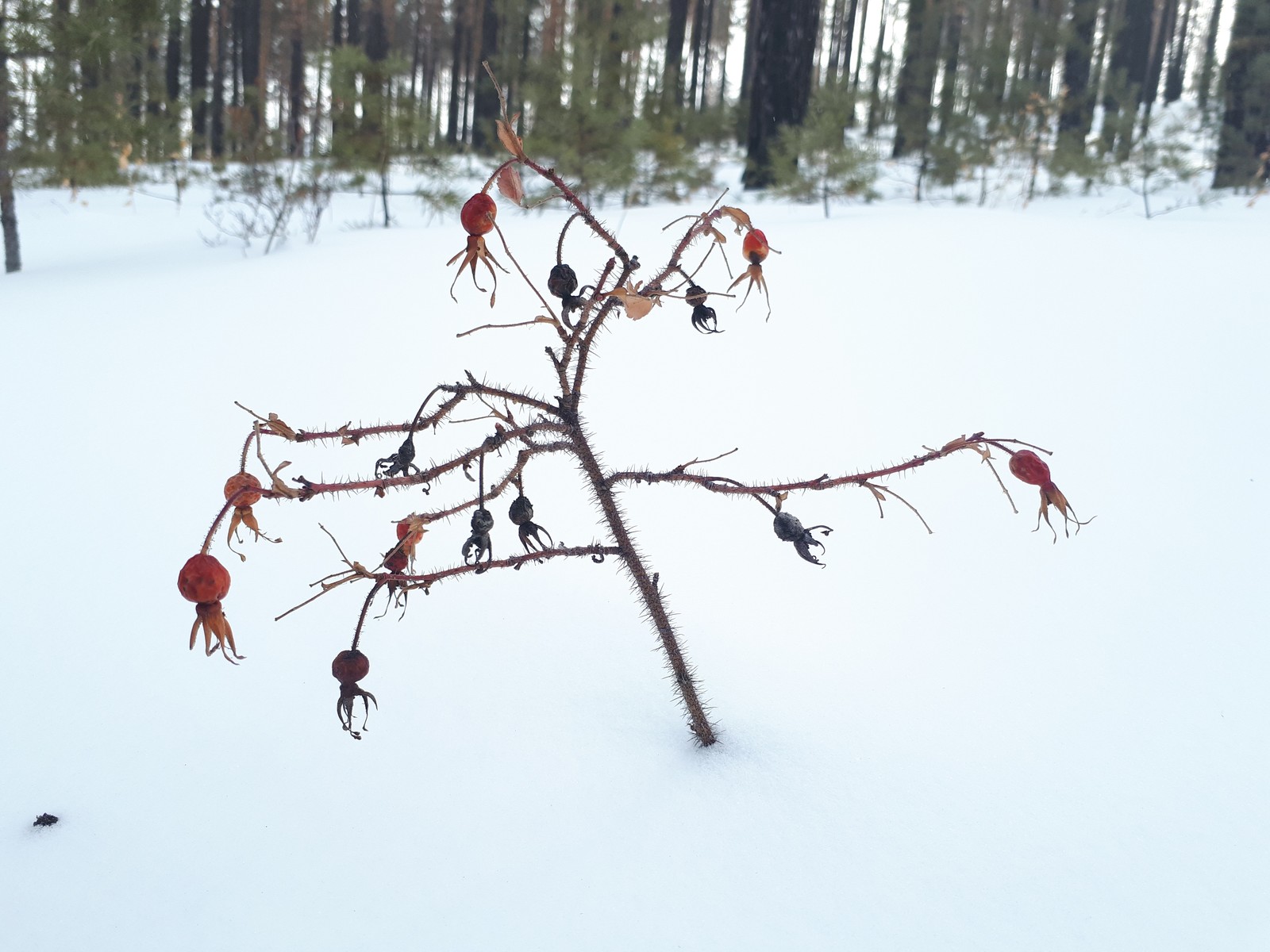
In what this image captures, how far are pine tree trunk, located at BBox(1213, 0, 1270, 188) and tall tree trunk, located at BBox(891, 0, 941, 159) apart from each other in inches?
105

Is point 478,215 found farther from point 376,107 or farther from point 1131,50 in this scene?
point 1131,50

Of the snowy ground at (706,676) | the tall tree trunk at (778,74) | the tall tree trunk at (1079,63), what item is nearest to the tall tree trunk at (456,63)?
the tall tree trunk at (1079,63)

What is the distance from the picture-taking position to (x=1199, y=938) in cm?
78

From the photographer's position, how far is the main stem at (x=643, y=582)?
897 millimetres

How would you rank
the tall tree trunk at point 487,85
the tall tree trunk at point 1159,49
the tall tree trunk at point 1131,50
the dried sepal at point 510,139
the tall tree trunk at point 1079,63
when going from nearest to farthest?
the dried sepal at point 510,139 < the tall tree trunk at point 1079,63 < the tall tree trunk at point 1131,50 < the tall tree trunk at point 487,85 < the tall tree trunk at point 1159,49

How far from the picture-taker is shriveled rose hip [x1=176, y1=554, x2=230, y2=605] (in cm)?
67

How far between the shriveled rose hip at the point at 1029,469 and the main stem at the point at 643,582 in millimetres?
387

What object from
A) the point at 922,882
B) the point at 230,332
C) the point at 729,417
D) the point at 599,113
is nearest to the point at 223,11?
the point at 599,113

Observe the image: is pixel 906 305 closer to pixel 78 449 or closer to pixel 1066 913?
pixel 1066 913

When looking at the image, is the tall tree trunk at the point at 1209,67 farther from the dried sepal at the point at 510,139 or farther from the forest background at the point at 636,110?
the dried sepal at the point at 510,139

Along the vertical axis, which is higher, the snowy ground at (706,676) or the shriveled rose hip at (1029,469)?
the shriveled rose hip at (1029,469)

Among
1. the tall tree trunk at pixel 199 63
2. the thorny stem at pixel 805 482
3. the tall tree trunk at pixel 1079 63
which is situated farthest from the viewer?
the tall tree trunk at pixel 199 63

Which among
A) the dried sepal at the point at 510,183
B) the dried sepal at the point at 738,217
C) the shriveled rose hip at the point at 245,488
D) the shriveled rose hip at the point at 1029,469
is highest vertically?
the dried sepal at the point at 510,183

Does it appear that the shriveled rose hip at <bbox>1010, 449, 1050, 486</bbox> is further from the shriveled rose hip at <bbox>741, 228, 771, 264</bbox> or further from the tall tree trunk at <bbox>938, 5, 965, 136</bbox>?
the tall tree trunk at <bbox>938, 5, 965, 136</bbox>
